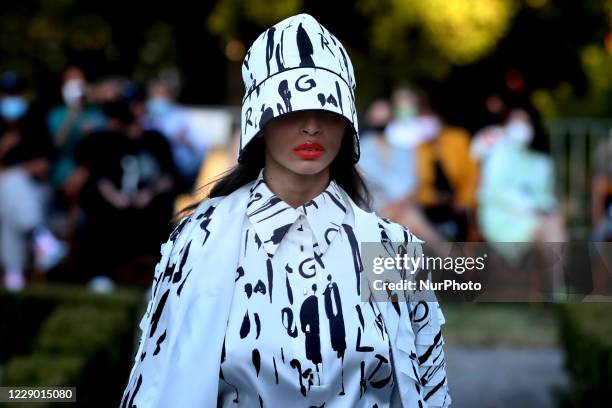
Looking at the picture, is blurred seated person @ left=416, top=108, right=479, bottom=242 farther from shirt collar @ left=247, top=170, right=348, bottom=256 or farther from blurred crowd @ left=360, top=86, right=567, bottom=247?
shirt collar @ left=247, top=170, right=348, bottom=256

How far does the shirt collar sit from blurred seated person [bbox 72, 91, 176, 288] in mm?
8484

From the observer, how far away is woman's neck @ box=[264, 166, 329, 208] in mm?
3590

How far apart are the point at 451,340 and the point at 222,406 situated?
7.87 metres

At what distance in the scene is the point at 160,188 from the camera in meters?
12.2

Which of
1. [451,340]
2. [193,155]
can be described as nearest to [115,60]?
[193,155]

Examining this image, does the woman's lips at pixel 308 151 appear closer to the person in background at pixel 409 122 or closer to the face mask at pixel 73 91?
the person in background at pixel 409 122

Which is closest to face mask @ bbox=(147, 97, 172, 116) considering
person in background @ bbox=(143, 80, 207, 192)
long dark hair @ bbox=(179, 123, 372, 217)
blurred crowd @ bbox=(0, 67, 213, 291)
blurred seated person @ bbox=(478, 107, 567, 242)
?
person in background @ bbox=(143, 80, 207, 192)

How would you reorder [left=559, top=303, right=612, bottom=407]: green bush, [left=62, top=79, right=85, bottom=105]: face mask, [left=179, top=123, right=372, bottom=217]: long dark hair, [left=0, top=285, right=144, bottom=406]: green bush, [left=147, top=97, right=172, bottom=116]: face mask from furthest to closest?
1. [left=147, top=97, right=172, bottom=116]: face mask
2. [left=62, top=79, right=85, bottom=105]: face mask
3. [left=559, top=303, right=612, bottom=407]: green bush
4. [left=0, top=285, right=144, bottom=406]: green bush
5. [left=179, top=123, right=372, bottom=217]: long dark hair

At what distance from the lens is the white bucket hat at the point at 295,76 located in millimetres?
3434

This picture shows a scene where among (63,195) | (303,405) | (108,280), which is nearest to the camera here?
(303,405)

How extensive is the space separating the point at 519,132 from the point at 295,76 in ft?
32.8

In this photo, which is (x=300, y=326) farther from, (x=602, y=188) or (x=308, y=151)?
(x=602, y=188)

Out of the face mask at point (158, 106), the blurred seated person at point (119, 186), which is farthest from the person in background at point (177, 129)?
the blurred seated person at point (119, 186)

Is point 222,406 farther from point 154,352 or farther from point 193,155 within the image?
point 193,155
